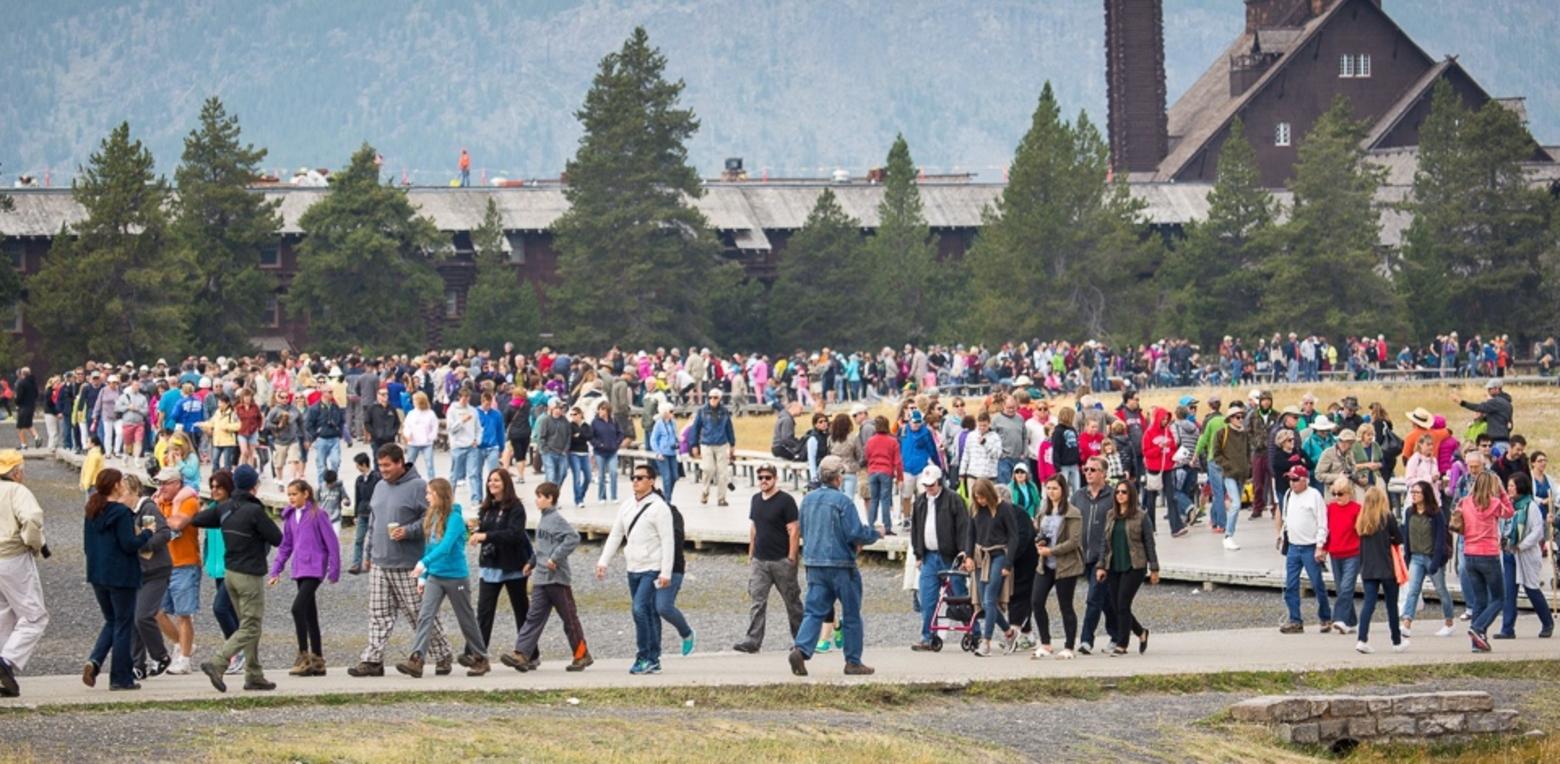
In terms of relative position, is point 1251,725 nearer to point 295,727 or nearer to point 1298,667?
point 1298,667

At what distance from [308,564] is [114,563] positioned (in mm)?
1587

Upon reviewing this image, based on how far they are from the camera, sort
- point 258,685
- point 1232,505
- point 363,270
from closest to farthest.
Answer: point 258,685
point 1232,505
point 363,270

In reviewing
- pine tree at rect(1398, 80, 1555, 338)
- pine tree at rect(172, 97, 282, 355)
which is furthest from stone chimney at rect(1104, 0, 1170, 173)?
pine tree at rect(172, 97, 282, 355)

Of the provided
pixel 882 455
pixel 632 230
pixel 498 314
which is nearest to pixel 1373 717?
pixel 882 455

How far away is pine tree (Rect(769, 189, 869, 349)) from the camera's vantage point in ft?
260

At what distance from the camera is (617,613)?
82.7ft

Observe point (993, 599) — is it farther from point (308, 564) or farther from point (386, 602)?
point (308, 564)

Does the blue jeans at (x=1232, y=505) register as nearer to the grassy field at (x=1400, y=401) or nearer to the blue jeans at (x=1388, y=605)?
the blue jeans at (x=1388, y=605)

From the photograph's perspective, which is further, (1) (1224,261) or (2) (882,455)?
(1) (1224,261)

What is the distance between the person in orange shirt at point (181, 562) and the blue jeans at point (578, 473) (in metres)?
13.9

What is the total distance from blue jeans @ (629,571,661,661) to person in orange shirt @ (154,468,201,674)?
3271mm

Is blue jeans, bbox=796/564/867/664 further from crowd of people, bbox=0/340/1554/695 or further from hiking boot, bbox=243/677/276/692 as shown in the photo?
hiking boot, bbox=243/677/276/692

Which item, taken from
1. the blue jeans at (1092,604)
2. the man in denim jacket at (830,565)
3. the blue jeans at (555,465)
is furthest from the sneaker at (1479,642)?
the blue jeans at (555,465)

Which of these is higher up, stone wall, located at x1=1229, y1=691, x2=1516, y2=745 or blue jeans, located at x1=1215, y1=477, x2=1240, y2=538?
blue jeans, located at x1=1215, y1=477, x2=1240, y2=538
